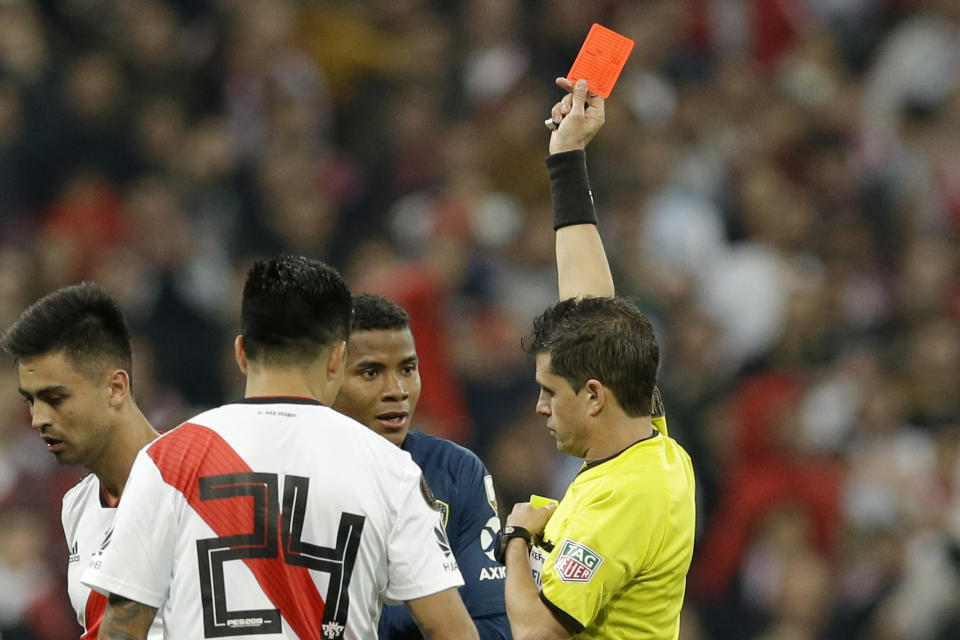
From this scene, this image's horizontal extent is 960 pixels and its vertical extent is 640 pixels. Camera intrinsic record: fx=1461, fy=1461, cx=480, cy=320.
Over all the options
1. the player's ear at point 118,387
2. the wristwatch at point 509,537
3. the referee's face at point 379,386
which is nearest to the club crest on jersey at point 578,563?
the wristwatch at point 509,537

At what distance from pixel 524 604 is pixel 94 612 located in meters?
1.06

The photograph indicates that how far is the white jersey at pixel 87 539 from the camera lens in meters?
3.53

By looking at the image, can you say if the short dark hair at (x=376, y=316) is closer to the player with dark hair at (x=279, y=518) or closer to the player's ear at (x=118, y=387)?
the player's ear at (x=118, y=387)

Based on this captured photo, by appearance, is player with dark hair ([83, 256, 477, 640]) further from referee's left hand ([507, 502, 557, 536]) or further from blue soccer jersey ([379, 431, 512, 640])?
blue soccer jersey ([379, 431, 512, 640])

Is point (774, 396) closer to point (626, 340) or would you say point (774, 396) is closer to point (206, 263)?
point (206, 263)

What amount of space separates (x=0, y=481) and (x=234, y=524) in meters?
5.04

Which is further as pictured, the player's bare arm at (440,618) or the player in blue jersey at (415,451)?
the player in blue jersey at (415,451)

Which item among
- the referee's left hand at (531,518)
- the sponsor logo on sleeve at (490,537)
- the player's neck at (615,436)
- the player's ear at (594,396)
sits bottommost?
the sponsor logo on sleeve at (490,537)

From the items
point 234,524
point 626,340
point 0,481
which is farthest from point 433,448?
point 0,481

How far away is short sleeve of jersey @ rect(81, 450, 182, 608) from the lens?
303cm

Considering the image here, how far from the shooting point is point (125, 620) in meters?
3.03

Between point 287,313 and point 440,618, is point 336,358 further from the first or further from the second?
point 440,618

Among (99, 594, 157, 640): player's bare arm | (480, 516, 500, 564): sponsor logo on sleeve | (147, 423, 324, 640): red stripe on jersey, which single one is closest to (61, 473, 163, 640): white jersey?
(99, 594, 157, 640): player's bare arm

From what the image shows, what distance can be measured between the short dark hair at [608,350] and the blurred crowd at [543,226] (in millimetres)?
4649
